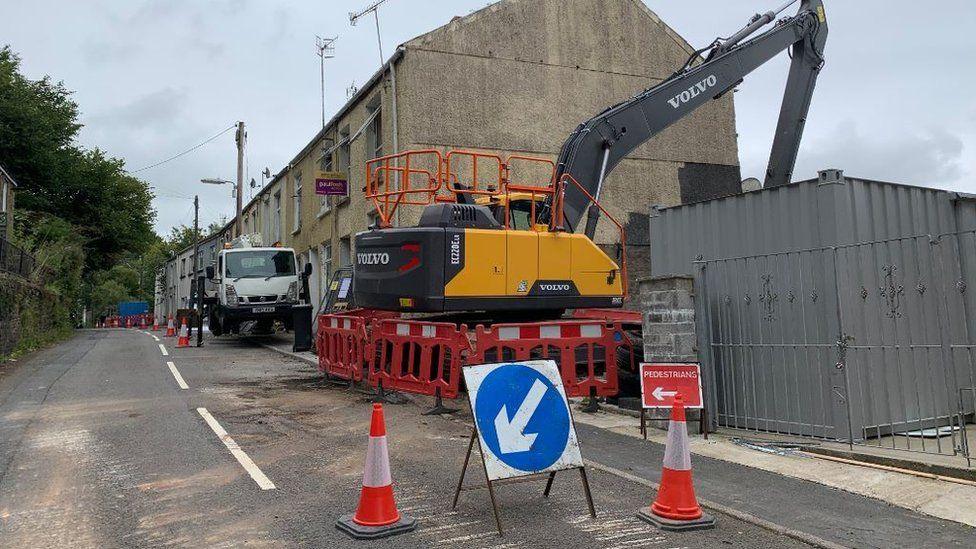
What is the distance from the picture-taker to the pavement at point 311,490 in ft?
14.8

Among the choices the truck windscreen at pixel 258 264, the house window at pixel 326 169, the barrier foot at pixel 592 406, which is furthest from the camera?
the house window at pixel 326 169

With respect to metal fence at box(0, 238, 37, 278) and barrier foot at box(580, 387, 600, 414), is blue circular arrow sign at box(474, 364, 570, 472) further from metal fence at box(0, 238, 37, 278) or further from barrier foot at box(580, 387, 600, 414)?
metal fence at box(0, 238, 37, 278)

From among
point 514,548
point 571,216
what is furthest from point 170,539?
point 571,216

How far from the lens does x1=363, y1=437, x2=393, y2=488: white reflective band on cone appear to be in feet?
14.7

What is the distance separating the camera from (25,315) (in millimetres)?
20078

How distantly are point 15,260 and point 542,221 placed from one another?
18882 mm

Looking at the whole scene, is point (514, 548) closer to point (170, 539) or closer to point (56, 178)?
point (170, 539)

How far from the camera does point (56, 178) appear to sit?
36.6 metres

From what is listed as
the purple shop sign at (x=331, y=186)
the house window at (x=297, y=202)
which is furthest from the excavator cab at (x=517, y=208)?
the house window at (x=297, y=202)

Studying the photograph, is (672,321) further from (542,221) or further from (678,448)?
(678,448)

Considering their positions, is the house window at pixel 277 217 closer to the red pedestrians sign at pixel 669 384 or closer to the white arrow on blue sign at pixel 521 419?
the red pedestrians sign at pixel 669 384

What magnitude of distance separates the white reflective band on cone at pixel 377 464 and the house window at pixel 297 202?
23056 millimetres

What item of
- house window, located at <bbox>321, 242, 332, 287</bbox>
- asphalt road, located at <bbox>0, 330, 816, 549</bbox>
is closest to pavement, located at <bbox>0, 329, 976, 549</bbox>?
asphalt road, located at <bbox>0, 330, 816, 549</bbox>

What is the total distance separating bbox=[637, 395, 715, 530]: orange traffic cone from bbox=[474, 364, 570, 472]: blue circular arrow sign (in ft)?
2.53
